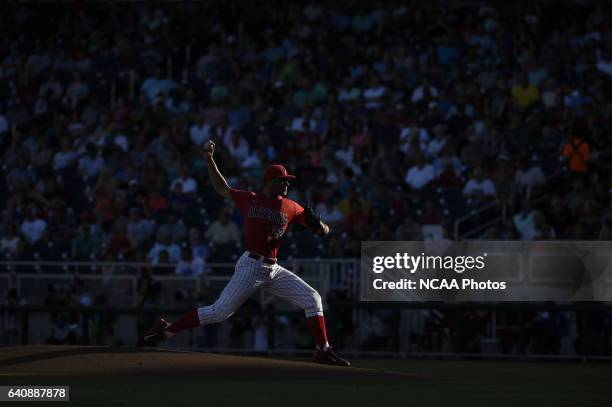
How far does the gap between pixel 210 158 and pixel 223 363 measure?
6.46 ft

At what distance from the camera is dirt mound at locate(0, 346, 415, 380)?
1117cm

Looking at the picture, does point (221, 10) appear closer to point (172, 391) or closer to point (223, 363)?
point (223, 363)

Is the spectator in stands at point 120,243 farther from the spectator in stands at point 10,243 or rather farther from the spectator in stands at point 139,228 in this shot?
the spectator in stands at point 10,243

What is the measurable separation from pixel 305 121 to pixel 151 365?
11.6 meters

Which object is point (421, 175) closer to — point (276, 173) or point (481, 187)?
point (481, 187)

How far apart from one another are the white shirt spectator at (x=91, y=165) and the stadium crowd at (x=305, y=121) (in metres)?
0.03

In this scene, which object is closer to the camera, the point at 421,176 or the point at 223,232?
the point at 223,232

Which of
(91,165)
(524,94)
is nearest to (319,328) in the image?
(524,94)

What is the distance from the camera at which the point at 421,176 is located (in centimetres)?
2030

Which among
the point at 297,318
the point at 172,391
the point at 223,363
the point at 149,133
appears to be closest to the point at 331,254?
the point at 297,318

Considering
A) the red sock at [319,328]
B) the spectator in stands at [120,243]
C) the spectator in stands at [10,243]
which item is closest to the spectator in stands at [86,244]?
the spectator in stands at [120,243]

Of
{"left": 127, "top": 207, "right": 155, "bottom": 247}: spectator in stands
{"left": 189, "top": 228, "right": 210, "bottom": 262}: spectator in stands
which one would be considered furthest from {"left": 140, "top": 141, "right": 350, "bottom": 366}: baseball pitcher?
{"left": 127, "top": 207, "right": 155, "bottom": 247}: spectator in stands

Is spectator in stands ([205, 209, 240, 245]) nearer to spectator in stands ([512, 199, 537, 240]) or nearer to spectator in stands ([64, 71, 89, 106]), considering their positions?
spectator in stands ([512, 199, 537, 240])

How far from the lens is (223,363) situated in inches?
455
